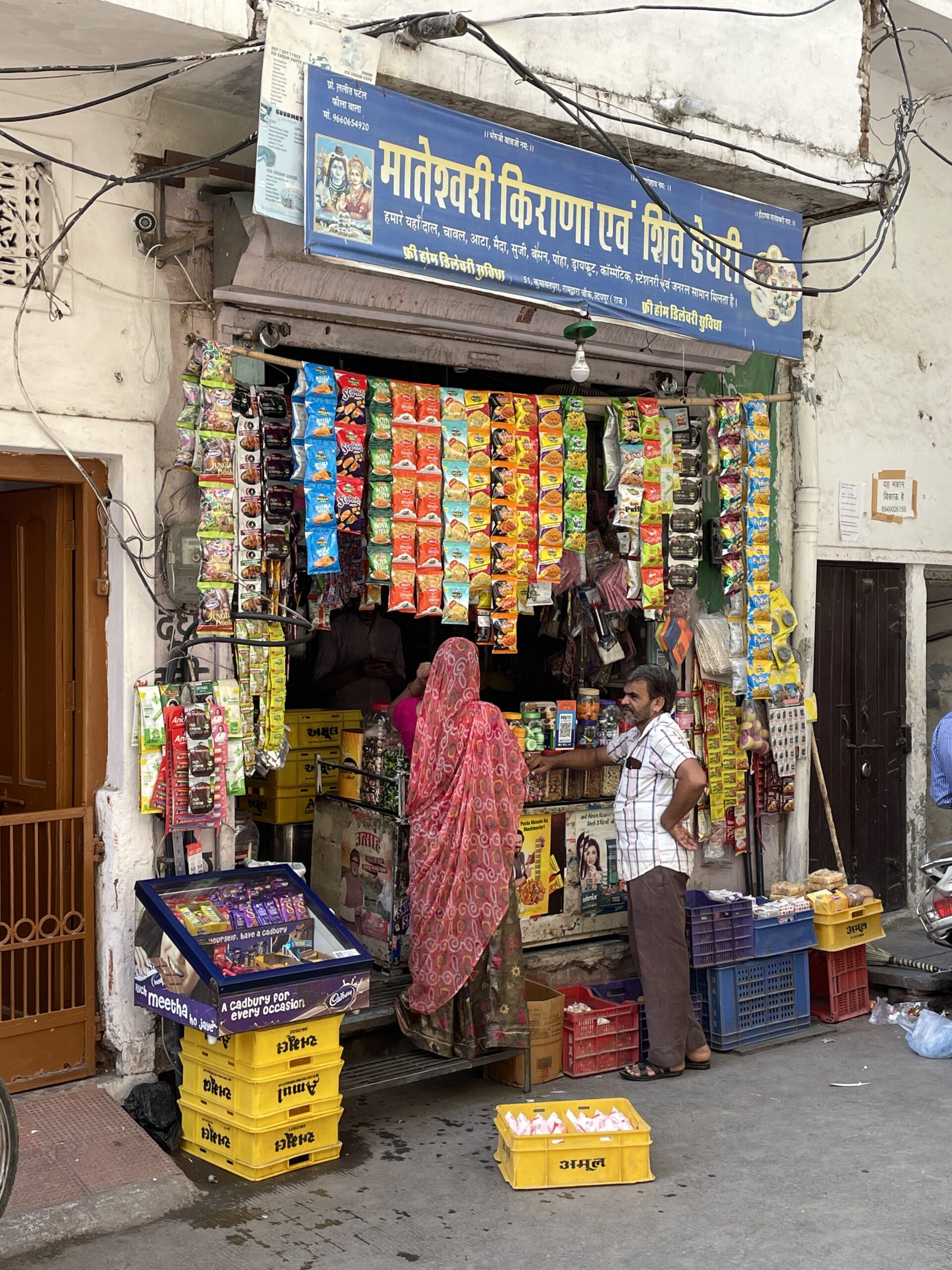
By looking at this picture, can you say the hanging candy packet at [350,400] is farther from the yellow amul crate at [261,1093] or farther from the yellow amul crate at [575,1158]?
the yellow amul crate at [575,1158]

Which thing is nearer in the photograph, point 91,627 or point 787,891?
point 91,627

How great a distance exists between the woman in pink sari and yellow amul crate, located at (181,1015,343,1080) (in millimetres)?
718

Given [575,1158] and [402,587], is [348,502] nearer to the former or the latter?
[402,587]

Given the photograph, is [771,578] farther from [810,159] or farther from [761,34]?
[761,34]

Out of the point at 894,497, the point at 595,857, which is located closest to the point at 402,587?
the point at 595,857

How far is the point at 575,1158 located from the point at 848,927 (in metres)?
2.88

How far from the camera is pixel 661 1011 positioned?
616cm

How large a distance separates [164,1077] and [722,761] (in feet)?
12.2

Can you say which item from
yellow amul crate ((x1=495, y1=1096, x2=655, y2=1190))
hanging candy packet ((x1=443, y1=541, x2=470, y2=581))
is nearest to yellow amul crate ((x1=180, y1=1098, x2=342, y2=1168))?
yellow amul crate ((x1=495, y1=1096, x2=655, y2=1190))

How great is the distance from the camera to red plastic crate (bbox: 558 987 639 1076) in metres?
6.14

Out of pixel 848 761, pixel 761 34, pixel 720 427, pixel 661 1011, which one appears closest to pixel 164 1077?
pixel 661 1011

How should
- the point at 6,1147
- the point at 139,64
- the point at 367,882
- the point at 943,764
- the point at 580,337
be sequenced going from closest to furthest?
the point at 6,1147, the point at 139,64, the point at 580,337, the point at 367,882, the point at 943,764

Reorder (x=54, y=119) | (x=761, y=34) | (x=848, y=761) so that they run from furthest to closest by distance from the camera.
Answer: (x=848, y=761)
(x=761, y=34)
(x=54, y=119)

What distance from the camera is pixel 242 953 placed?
5.16 metres
